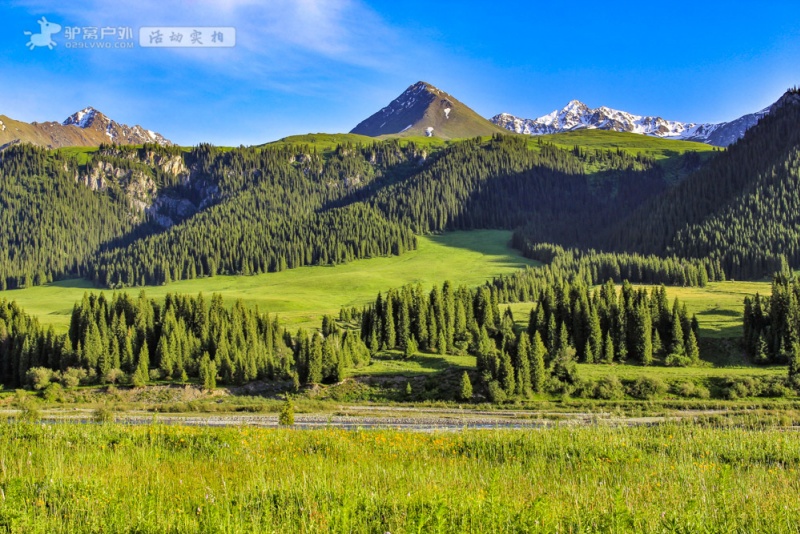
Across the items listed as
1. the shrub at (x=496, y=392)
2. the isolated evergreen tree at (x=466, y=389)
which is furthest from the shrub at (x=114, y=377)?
the shrub at (x=496, y=392)

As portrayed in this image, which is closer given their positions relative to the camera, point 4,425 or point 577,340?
point 4,425

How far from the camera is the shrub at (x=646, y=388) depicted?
77.5m

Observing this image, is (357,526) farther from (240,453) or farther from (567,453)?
(567,453)

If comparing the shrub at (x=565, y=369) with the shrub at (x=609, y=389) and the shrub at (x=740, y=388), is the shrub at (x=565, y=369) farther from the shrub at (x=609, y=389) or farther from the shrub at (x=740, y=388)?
the shrub at (x=740, y=388)

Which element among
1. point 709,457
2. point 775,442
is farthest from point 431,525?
point 775,442

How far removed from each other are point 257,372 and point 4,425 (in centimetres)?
7656

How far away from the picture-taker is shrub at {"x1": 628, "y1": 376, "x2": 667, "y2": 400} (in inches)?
3051

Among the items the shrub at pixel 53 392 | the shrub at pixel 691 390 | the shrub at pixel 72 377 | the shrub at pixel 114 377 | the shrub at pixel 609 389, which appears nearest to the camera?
the shrub at pixel 691 390

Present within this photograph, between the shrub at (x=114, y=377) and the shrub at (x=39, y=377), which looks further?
the shrub at (x=114, y=377)

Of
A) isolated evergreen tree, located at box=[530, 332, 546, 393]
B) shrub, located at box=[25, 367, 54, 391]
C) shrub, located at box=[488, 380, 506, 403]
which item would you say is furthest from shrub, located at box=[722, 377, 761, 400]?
shrub, located at box=[25, 367, 54, 391]

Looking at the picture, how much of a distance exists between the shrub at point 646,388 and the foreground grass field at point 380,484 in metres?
57.4

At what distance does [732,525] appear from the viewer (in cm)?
1101

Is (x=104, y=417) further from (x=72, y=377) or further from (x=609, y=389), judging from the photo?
(x=72, y=377)

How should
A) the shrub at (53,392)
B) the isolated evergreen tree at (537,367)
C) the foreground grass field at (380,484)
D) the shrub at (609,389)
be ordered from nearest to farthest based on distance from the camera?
the foreground grass field at (380,484)
the shrub at (609,389)
the isolated evergreen tree at (537,367)
the shrub at (53,392)
